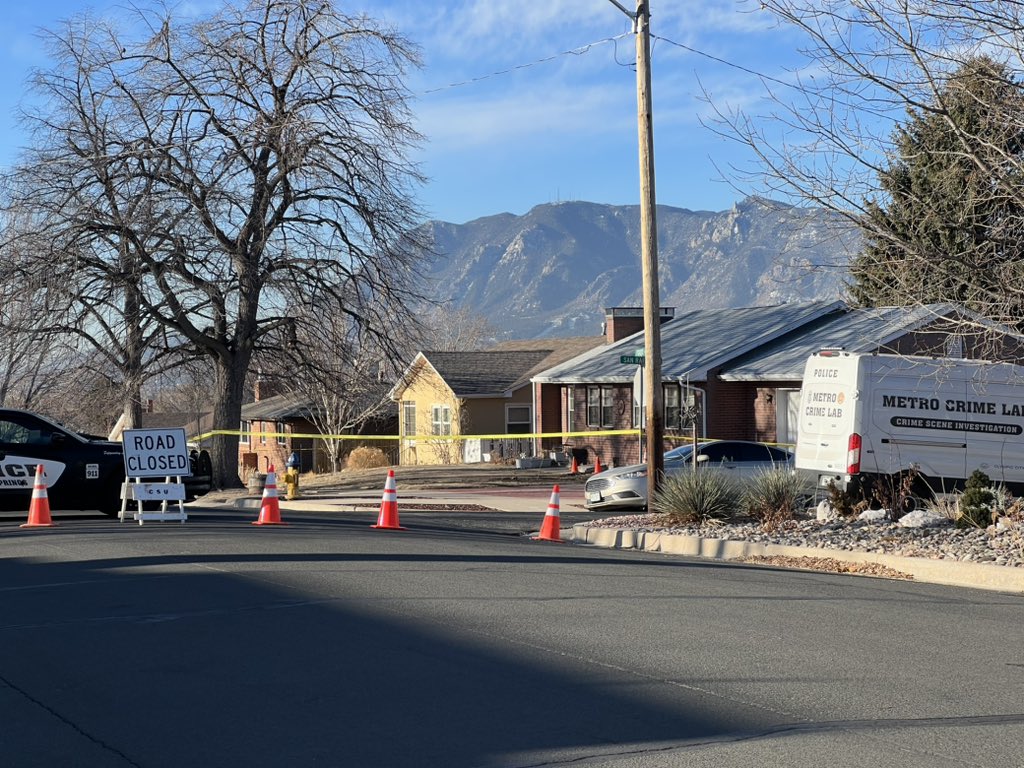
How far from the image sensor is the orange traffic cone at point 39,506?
699 inches

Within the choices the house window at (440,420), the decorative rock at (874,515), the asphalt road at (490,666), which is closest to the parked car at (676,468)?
the decorative rock at (874,515)

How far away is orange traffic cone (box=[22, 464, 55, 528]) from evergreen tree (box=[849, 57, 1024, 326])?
12.0 metres

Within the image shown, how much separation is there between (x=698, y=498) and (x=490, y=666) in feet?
32.8

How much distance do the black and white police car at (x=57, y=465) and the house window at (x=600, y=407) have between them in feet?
73.5

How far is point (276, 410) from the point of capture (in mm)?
65312

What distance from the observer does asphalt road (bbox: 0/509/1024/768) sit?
235 inches

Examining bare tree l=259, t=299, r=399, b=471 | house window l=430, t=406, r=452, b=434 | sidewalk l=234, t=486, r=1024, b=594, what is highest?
bare tree l=259, t=299, r=399, b=471

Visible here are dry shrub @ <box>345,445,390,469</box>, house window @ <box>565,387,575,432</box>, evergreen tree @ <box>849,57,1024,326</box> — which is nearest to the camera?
evergreen tree @ <box>849,57,1024,326</box>

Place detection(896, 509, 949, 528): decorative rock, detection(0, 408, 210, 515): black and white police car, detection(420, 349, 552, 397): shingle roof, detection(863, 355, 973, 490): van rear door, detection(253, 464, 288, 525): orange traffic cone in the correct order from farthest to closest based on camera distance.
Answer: detection(420, 349, 552, 397): shingle roof → detection(863, 355, 973, 490): van rear door → detection(0, 408, 210, 515): black and white police car → detection(253, 464, 288, 525): orange traffic cone → detection(896, 509, 949, 528): decorative rock

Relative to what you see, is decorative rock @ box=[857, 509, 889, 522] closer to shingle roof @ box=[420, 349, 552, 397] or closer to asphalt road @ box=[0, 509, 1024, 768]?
asphalt road @ box=[0, 509, 1024, 768]

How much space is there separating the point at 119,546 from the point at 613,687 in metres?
8.80

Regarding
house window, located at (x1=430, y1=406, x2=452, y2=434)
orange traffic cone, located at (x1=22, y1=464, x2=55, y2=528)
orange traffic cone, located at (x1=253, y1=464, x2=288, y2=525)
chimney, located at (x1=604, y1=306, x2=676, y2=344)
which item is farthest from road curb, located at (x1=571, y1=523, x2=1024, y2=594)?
house window, located at (x1=430, y1=406, x2=452, y2=434)

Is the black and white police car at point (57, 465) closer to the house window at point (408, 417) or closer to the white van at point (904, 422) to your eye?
the white van at point (904, 422)

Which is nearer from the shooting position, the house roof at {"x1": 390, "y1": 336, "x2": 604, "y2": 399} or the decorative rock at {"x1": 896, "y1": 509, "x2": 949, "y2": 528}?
the decorative rock at {"x1": 896, "y1": 509, "x2": 949, "y2": 528}
